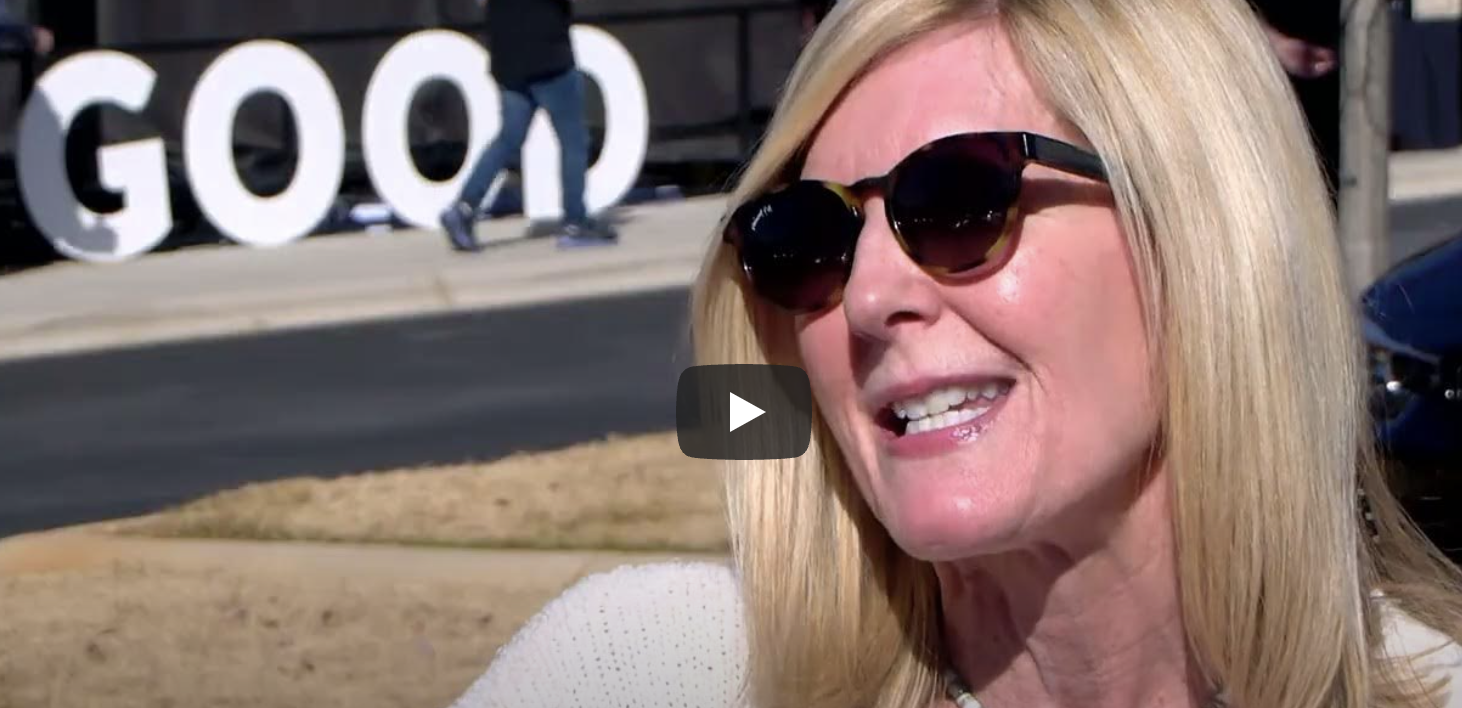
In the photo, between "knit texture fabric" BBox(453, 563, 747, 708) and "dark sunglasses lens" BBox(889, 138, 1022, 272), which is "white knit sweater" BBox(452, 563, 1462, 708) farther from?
"dark sunglasses lens" BBox(889, 138, 1022, 272)

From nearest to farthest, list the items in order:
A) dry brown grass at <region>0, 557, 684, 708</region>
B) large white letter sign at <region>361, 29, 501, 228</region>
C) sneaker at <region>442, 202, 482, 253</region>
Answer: dry brown grass at <region>0, 557, 684, 708</region> → sneaker at <region>442, 202, 482, 253</region> → large white letter sign at <region>361, 29, 501, 228</region>

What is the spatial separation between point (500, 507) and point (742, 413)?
4.15 meters

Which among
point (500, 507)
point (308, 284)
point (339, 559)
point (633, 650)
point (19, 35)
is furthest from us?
point (19, 35)

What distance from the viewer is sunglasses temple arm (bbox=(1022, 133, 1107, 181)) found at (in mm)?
1807

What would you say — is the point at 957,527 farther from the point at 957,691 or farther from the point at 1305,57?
the point at 1305,57

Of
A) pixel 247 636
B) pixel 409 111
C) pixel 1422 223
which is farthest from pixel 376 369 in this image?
pixel 1422 223

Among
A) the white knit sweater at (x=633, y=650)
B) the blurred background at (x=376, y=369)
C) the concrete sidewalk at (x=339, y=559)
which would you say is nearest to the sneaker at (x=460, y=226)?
the blurred background at (x=376, y=369)

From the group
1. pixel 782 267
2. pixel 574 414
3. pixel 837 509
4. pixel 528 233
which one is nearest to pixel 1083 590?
pixel 837 509

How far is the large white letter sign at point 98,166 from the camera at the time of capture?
410 inches

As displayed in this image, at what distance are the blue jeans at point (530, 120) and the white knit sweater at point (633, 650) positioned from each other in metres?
8.07

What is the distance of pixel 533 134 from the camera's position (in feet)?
37.2

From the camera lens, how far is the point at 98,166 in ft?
34.8
